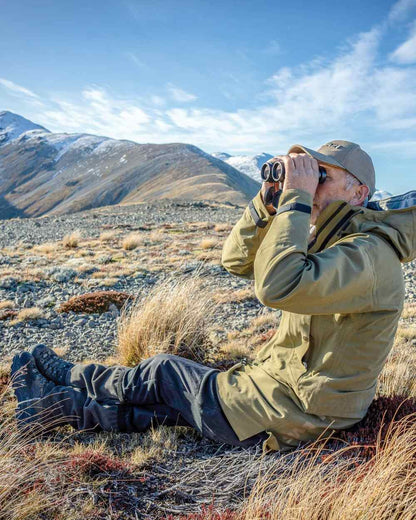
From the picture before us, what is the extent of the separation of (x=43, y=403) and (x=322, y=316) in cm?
230

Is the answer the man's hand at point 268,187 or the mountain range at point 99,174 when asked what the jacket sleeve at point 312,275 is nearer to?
the man's hand at point 268,187

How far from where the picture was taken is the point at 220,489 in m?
2.59

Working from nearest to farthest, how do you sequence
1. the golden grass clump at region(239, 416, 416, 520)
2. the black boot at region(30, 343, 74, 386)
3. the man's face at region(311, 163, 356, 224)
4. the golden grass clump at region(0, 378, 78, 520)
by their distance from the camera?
the golden grass clump at region(239, 416, 416, 520)
the golden grass clump at region(0, 378, 78, 520)
the man's face at region(311, 163, 356, 224)
the black boot at region(30, 343, 74, 386)

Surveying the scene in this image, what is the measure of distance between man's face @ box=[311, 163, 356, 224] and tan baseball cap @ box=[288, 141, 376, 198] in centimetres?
6

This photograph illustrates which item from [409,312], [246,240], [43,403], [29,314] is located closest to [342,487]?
[246,240]

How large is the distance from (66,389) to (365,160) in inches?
111

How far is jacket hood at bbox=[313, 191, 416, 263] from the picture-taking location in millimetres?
2410

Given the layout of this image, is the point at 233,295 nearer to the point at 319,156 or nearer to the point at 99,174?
the point at 319,156

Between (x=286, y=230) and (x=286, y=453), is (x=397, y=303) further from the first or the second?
(x=286, y=453)

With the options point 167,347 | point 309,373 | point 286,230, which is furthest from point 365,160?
point 167,347

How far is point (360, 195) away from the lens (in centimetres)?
275

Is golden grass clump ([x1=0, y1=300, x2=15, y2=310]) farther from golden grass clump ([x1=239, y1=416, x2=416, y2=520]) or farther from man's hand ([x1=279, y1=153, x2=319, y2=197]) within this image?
man's hand ([x1=279, y1=153, x2=319, y2=197])

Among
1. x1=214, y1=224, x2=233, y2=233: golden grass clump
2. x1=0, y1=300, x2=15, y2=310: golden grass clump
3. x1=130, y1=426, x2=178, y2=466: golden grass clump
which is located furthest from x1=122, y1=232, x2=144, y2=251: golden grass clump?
x1=130, y1=426, x2=178, y2=466: golden grass clump

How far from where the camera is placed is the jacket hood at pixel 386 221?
241cm
